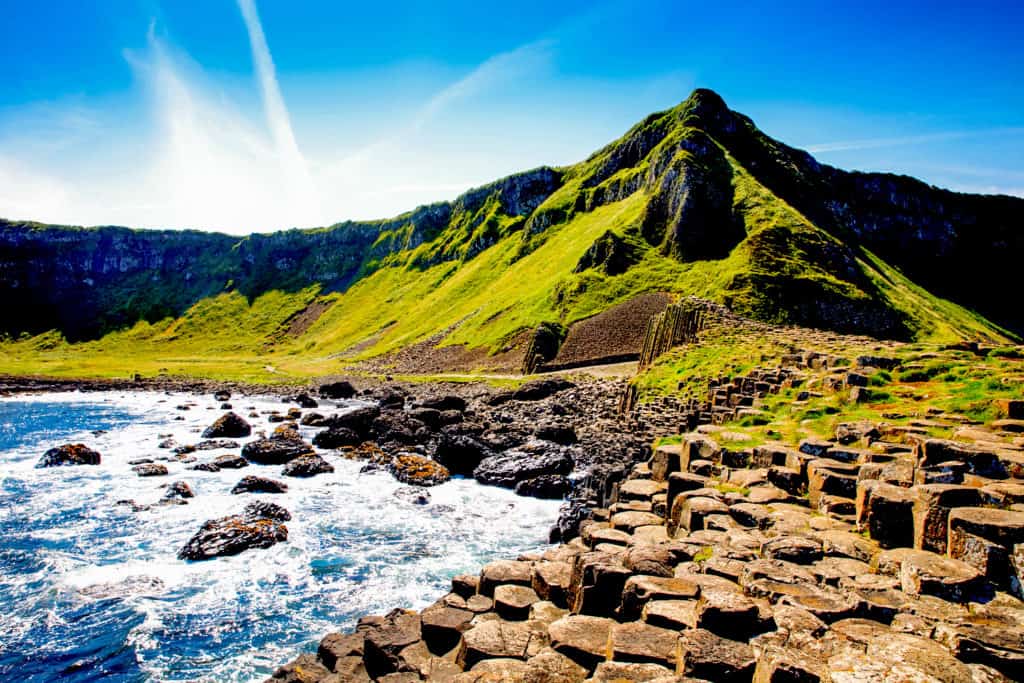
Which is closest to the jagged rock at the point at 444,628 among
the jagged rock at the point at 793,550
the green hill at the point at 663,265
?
the jagged rock at the point at 793,550

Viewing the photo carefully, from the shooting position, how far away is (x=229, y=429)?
145 ft

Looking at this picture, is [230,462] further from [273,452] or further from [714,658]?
[714,658]

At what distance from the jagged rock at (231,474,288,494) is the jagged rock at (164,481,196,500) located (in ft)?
6.49

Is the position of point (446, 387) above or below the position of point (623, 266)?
below

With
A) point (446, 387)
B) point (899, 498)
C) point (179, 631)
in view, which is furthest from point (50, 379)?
point (899, 498)

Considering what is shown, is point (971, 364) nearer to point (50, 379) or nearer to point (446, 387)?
point (446, 387)

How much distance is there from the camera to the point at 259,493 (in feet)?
90.8

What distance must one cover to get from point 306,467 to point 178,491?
6537 millimetres

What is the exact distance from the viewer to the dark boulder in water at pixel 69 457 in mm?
33562

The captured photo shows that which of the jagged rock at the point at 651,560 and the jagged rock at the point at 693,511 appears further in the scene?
the jagged rock at the point at 693,511

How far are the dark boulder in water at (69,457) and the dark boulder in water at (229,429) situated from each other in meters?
9.70

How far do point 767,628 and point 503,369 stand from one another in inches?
2923

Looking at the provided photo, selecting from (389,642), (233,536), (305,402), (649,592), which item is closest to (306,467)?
(233,536)

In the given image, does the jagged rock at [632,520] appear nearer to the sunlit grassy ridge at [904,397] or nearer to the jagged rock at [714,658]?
the sunlit grassy ridge at [904,397]
